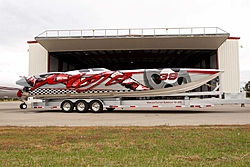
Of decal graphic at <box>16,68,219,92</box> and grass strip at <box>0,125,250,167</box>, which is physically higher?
decal graphic at <box>16,68,219,92</box>

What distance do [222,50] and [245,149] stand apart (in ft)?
85.6

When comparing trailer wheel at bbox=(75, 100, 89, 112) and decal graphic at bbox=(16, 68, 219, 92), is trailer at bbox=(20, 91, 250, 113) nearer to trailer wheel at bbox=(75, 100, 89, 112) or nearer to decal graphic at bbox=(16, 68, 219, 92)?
trailer wheel at bbox=(75, 100, 89, 112)

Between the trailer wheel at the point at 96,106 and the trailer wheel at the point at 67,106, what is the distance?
1392mm

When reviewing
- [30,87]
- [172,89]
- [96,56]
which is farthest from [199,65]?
[30,87]

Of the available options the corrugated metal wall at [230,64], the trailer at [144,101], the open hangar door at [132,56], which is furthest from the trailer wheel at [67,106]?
the corrugated metal wall at [230,64]

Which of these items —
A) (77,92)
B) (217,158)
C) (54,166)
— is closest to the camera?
(54,166)

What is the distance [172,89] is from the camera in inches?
653

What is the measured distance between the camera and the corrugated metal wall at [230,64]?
28641 millimetres

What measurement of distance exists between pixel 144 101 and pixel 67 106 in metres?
5.42

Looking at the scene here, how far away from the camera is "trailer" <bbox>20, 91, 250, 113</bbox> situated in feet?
52.0

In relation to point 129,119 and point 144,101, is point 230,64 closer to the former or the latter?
point 144,101

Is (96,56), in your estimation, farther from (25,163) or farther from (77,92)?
(25,163)

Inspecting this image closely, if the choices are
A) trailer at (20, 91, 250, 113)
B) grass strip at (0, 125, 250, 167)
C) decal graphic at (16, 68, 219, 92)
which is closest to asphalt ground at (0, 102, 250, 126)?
trailer at (20, 91, 250, 113)

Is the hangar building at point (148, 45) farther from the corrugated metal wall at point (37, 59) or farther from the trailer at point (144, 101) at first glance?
the trailer at point (144, 101)
